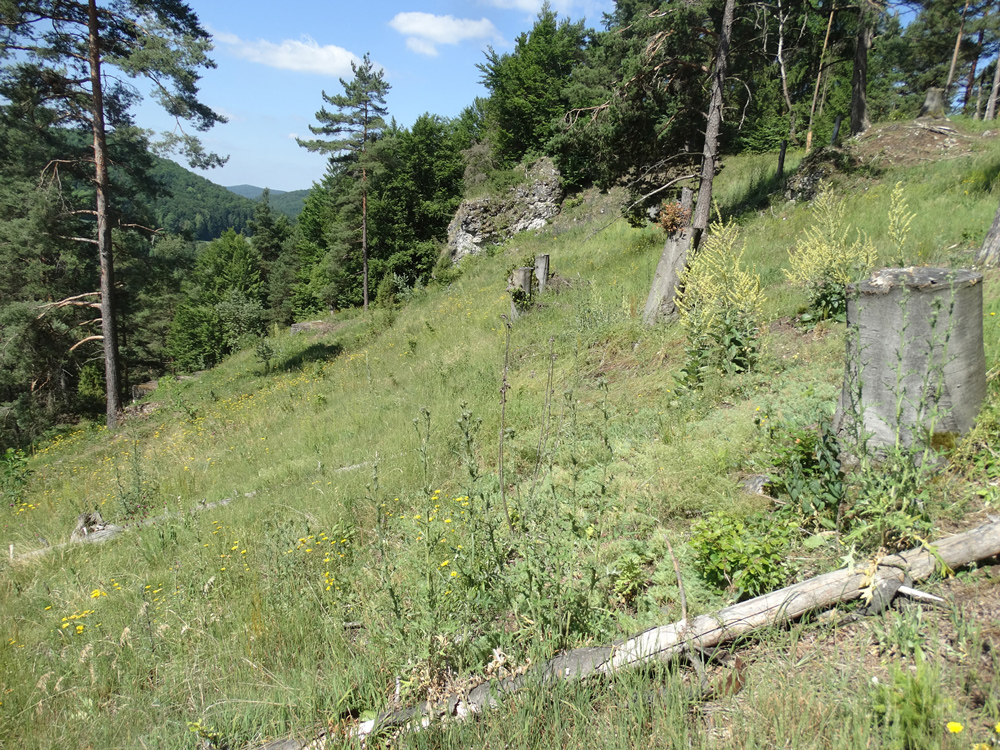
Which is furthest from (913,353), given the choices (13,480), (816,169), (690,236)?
(13,480)

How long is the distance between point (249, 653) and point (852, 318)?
159 inches

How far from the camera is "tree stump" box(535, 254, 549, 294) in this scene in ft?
33.9

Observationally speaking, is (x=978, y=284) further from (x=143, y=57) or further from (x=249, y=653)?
(x=143, y=57)

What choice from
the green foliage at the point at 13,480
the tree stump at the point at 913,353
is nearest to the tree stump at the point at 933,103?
the tree stump at the point at 913,353

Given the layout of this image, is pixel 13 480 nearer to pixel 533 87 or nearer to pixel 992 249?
pixel 992 249

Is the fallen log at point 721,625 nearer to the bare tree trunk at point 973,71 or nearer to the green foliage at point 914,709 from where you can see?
the green foliage at point 914,709

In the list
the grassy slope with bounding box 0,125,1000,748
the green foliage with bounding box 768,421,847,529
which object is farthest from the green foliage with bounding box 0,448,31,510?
the green foliage with bounding box 768,421,847,529

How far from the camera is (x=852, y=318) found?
10.1 feet

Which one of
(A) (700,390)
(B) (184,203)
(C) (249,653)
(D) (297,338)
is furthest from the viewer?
(B) (184,203)

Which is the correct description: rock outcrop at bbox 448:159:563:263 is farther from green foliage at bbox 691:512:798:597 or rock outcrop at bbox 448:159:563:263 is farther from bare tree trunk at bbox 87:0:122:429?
green foliage at bbox 691:512:798:597

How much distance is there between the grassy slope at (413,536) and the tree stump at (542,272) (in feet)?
3.10

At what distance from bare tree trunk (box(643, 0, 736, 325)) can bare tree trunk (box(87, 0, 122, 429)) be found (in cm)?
1285

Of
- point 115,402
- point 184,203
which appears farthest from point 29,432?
point 184,203

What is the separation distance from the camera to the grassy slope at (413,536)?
2.24 m
